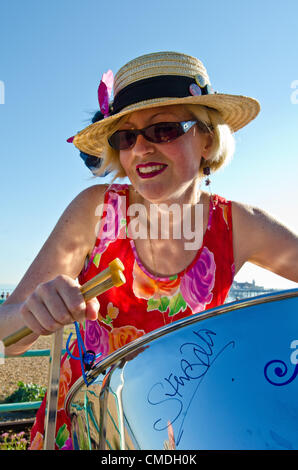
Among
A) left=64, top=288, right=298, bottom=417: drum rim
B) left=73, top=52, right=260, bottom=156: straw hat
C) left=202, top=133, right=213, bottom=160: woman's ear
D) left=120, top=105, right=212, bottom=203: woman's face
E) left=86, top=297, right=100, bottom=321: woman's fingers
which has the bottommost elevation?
left=64, top=288, right=298, bottom=417: drum rim

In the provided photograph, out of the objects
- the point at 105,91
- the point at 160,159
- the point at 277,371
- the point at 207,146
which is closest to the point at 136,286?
the point at 160,159

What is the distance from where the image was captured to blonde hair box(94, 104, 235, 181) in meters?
1.38

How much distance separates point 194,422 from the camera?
21.0 inches

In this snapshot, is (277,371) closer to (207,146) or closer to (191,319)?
(191,319)

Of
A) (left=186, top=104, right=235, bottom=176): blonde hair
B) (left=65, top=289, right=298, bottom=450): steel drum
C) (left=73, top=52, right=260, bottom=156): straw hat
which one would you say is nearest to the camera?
(left=65, top=289, right=298, bottom=450): steel drum

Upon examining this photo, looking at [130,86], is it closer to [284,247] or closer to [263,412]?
[284,247]

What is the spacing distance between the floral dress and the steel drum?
23.8 inches

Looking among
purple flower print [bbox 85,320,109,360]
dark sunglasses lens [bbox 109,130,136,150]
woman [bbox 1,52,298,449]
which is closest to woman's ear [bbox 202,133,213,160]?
woman [bbox 1,52,298,449]

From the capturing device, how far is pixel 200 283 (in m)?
1.35

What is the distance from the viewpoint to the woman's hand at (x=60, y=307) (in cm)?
57

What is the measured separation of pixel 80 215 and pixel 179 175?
0.34 metres

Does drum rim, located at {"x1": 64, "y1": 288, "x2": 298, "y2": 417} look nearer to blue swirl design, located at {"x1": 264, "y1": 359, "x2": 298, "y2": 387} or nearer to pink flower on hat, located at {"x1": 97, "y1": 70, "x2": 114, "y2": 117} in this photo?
blue swirl design, located at {"x1": 264, "y1": 359, "x2": 298, "y2": 387}

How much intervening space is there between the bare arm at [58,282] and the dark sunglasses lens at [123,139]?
0.53 feet

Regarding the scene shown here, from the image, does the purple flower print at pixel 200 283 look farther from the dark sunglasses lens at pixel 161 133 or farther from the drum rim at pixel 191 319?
the drum rim at pixel 191 319
